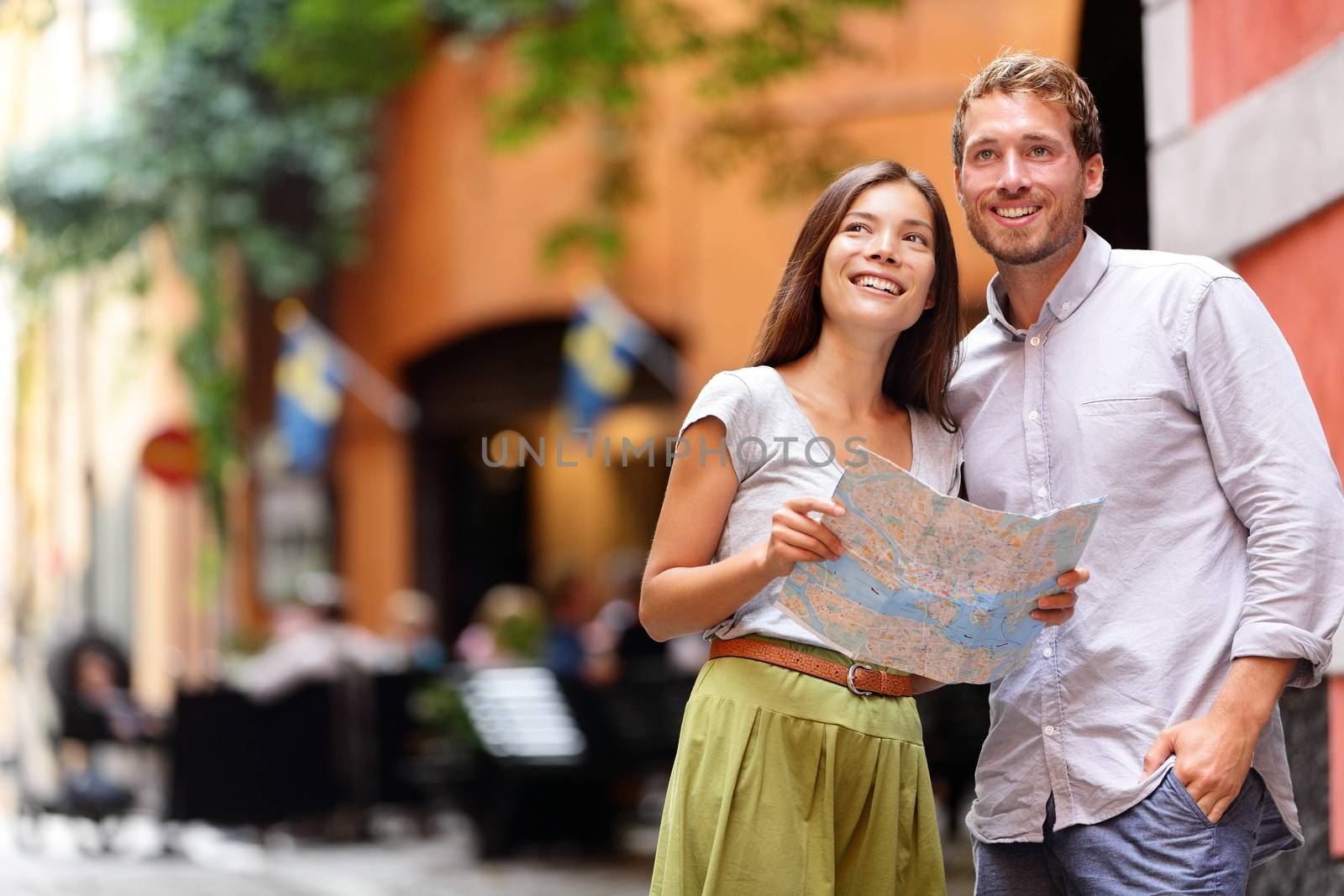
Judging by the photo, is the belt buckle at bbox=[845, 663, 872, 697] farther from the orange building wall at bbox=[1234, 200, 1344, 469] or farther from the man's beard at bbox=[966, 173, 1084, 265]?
the orange building wall at bbox=[1234, 200, 1344, 469]

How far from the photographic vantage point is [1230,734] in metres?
2.46

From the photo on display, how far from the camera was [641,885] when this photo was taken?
945 cm

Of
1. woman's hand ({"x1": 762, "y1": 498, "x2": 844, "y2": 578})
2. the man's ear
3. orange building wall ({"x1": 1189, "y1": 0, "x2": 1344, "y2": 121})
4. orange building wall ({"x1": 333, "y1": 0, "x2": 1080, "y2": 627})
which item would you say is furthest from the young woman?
orange building wall ({"x1": 333, "y1": 0, "x2": 1080, "y2": 627})

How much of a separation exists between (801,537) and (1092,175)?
0.82m

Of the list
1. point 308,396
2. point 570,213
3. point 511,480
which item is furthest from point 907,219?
point 511,480

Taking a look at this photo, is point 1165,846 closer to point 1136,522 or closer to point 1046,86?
point 1136,522

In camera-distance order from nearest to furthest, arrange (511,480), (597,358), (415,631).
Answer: (597,358) → (415,631) → (511,480)

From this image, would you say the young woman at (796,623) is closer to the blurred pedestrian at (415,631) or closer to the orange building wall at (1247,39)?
the orange building wall at (1247,39)

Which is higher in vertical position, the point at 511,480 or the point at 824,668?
the point at 824,668

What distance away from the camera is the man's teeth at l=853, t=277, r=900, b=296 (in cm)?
278

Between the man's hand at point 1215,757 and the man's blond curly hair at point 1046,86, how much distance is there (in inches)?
35.4

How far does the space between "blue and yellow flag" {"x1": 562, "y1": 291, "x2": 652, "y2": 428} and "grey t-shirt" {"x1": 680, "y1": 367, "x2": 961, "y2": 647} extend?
37.7 feet

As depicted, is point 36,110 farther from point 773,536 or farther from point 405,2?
point 773,536

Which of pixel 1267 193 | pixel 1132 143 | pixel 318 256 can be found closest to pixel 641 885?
pixel 1132 143
